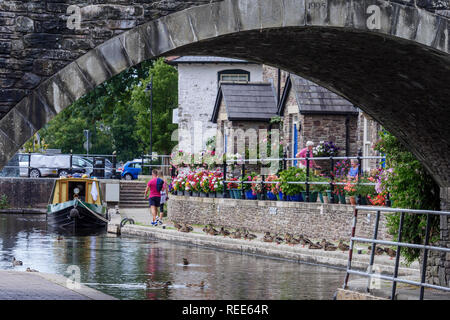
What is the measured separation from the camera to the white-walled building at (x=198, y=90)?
45.4 m

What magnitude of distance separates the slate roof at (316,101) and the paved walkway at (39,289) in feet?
57.5

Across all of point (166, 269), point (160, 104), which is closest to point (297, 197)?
point (166, 269)

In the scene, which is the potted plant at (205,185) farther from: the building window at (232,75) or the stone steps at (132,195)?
the building window at (232,75)

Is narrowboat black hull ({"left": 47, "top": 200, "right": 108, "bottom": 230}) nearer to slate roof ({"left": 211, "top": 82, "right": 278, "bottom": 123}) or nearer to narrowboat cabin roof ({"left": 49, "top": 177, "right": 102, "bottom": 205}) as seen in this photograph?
narrowboat cabin roof ({"left": 49, "top": 177, "right": 102, "bottom": 205})

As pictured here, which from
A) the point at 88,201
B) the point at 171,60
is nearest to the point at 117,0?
the point at 88,201

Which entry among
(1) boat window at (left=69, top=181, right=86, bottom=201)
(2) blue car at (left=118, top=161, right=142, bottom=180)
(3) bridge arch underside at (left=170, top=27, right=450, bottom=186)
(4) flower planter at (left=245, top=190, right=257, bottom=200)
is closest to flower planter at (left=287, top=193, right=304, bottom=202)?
(4) flower planter at (left=245, top=190, right=257, bottom=200)

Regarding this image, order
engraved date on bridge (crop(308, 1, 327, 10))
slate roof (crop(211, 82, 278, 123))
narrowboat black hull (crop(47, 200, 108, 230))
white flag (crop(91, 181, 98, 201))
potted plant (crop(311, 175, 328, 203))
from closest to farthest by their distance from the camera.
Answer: engraved date on bridge (crop(308, 1, 327, 10)) < potted plant (crop(311, 175, 328, 203)) < narrowboat black hull (crop(47, 200, 108, 230)) < white flag (crop(91, 181, 98, 201)) < slate roof (crop(211, 82, 278, 123))

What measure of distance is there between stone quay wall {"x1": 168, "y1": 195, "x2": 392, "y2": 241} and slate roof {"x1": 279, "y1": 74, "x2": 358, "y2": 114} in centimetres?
484

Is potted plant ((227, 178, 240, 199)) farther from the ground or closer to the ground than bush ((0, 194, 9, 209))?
farther from the ground

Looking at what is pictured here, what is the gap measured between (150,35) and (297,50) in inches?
111

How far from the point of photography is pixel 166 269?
17203 millimetres

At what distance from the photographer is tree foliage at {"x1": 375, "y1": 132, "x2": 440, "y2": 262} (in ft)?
45.6

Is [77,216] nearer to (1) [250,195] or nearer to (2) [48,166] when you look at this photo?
(1) [250,195]
